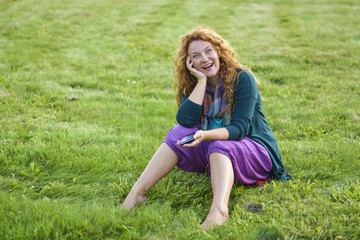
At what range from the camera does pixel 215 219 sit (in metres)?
2.65

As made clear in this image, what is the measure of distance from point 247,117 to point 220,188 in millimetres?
714

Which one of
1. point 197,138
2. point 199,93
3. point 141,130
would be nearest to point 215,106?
point 199,93

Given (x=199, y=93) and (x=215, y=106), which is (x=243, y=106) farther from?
(x=199, y=93)

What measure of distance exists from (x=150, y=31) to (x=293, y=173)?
7.77 m

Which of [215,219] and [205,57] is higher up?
[205,57]

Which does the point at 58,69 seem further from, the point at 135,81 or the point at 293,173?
the point at 293,173

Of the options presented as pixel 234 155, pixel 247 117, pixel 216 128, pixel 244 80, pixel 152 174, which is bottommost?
pixel 152 174

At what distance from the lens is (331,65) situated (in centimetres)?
721

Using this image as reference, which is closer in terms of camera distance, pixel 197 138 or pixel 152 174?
pixel 197 138

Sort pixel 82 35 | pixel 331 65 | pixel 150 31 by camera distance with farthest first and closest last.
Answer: pixel 150 31
pixel 82 35
pixel 331 65

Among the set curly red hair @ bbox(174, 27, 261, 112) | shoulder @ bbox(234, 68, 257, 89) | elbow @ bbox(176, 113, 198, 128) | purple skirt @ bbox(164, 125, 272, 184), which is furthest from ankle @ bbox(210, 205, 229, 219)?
shoulder @ bbox(234, 68, 257, 89)

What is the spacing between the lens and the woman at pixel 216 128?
294cm

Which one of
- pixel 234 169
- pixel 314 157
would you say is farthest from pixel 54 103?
pixel 314 157

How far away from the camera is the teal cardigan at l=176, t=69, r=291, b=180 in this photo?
121 inches
